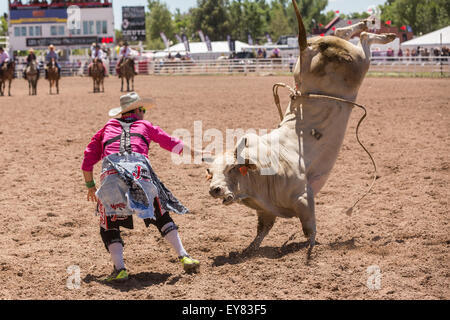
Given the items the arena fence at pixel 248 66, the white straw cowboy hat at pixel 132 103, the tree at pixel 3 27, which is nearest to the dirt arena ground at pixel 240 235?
the white straw cowboy hat at pixel 132 103

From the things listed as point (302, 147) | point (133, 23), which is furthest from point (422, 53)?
point (302, 147)

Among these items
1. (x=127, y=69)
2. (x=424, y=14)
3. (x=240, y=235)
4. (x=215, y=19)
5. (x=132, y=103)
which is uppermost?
(x=215, y=19)

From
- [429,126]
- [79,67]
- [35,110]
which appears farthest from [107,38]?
[429,126]

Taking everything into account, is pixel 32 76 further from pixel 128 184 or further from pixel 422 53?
pixel 422 53

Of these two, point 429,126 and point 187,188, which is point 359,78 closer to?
point 187,188

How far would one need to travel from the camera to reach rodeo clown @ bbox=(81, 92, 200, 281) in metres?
4.23

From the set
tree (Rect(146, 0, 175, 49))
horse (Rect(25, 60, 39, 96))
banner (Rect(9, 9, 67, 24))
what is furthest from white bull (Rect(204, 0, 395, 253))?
tree (Rect(146, 0, 175, 49))

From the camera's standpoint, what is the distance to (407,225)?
545 cm

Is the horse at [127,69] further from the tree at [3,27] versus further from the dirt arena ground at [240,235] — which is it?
the tree at [3,27]

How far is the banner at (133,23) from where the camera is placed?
171 ft

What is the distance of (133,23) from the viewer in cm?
5262

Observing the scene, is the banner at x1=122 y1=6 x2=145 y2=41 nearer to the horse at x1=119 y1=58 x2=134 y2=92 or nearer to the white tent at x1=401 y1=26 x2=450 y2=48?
the white tent at x1=401 y1=26 x2=450 y2=48

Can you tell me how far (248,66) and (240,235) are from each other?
29617 mm

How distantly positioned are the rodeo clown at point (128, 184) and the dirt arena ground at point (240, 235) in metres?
0.31
